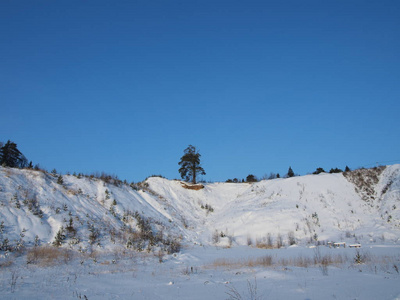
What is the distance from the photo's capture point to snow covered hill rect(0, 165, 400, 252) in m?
17.0

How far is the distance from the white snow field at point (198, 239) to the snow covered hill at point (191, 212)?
120 mm

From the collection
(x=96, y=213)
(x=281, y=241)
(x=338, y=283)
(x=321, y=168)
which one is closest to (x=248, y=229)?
(x=281, y=241)

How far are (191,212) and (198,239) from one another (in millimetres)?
10074

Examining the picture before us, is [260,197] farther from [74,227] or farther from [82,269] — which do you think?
[82,269]

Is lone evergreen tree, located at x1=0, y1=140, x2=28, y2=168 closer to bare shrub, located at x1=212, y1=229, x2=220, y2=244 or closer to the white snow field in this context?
the white snow field

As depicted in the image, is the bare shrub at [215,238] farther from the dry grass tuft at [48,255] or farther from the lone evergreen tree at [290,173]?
the lone evergreen tree at [290,173]

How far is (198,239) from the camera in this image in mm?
28500

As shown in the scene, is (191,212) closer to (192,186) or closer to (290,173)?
(192,186)

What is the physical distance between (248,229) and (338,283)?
69.9 ft

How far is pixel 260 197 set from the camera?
1501 inches

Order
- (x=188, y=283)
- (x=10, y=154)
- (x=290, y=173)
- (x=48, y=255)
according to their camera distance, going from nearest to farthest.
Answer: (x=188, y=283) < (x=48, y=255) < (x=10, y=154) < (x=290, y=173)

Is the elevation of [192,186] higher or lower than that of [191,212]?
higher

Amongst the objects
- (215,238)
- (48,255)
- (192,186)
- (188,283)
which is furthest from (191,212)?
(188,283)

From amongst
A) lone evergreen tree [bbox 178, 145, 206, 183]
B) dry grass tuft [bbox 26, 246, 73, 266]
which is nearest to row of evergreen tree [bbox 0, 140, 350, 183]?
lone evergreen tree [bbox 178, 145, 206, 183]
